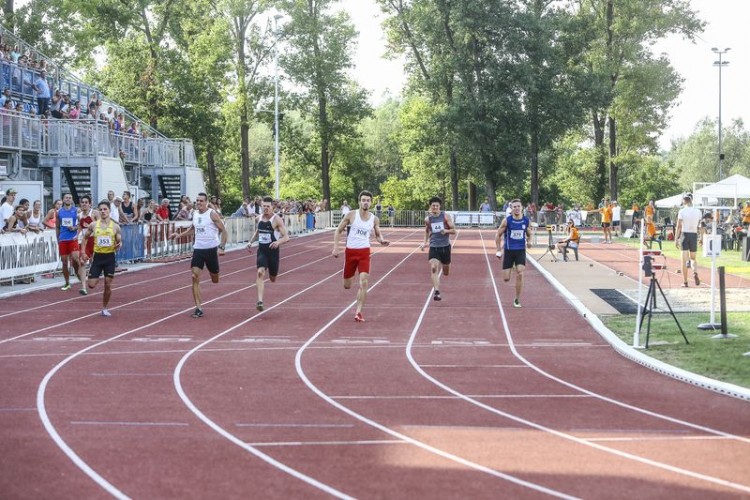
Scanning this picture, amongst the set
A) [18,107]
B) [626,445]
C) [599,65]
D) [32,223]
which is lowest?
[626,445]

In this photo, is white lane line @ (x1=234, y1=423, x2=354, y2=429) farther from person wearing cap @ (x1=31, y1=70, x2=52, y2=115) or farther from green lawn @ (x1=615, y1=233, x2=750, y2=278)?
person wearing cap @ (x1=31, y1=70, x2=52, y2=115)

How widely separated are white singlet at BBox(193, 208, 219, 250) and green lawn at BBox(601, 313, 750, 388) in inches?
257

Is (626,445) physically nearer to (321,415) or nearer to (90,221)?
(321,415)

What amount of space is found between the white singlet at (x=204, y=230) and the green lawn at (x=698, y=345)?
6534 millimetres

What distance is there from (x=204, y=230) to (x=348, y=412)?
8.48 metres

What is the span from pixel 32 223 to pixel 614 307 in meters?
12.5

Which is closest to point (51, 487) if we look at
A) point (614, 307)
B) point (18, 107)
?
point (614, 307)

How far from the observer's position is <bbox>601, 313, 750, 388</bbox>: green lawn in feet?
35.1

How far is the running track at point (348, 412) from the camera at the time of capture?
6.57m

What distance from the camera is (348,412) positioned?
28.8 ft

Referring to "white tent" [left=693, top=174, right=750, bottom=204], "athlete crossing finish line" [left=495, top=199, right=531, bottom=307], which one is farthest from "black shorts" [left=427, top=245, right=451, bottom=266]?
"white tent" [left=693, top=174, right=750, bottom=204]

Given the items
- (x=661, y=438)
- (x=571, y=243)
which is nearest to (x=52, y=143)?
(x=571, y=243)

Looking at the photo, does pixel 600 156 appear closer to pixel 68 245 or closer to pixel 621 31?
pixel 621 31

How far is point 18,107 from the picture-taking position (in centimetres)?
3050
